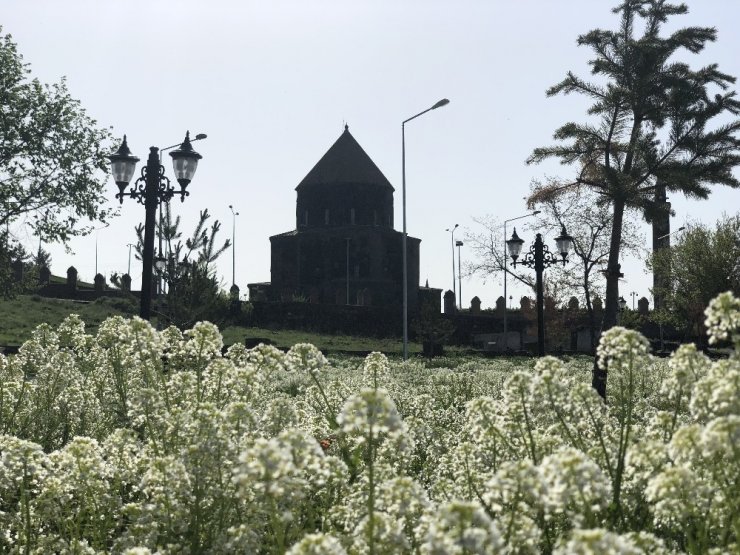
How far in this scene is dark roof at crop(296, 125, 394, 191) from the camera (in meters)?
71.8

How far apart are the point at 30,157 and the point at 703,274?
29.1 meters

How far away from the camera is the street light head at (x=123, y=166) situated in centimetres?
1462

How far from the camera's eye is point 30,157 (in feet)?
119

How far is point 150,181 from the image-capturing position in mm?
14539

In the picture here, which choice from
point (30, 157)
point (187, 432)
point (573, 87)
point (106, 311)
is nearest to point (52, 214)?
point (30, 157)

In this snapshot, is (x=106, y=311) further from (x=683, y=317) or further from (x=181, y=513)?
(x=181, y=513)

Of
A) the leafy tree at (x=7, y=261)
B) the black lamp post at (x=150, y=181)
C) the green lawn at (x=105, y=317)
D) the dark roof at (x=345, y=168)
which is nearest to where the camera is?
the black lamp post at (x=150, y=181)

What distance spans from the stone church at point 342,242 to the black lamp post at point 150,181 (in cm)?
5536

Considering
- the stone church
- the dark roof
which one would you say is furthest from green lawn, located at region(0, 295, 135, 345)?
the dark roof

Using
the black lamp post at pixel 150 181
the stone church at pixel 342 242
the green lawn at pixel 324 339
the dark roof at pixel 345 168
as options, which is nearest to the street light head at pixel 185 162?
the black lamp post at pixel 150 181

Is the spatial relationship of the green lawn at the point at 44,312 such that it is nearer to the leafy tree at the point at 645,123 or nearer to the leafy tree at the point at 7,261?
the leafy tree at the point at 7,261

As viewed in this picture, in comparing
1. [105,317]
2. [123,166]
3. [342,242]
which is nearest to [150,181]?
[123,166]

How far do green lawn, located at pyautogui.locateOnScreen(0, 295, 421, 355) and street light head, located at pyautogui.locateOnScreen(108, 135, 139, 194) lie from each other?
30.2 m

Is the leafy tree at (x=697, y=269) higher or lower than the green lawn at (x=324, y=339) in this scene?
higher
